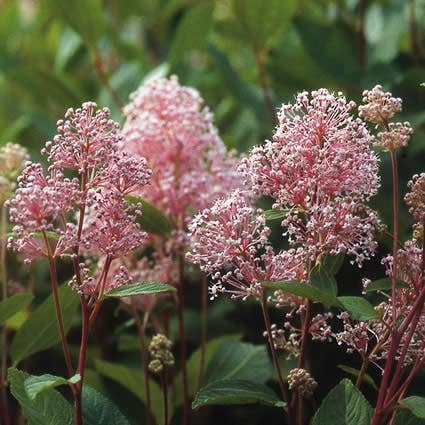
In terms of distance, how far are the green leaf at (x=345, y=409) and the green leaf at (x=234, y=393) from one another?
5 cm

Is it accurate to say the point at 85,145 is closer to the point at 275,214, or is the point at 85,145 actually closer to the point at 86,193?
the point at 86,193

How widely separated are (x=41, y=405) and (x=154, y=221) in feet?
1.21

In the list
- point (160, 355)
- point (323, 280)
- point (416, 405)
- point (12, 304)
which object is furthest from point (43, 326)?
point (416, 405)

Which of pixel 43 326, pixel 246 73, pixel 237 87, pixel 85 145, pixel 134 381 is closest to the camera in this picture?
pixel 85 145

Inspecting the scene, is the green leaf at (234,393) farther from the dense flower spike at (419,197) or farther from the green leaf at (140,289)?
the dense flower spike at (419,197)

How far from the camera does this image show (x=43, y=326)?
1.08 metres

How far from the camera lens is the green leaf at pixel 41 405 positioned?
0.86 m

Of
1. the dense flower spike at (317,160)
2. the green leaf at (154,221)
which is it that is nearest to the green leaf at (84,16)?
the green leaf at (154,221)

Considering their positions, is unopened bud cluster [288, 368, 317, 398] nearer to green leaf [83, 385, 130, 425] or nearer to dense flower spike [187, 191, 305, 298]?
dense flower spike [187, 191, 305, 298]

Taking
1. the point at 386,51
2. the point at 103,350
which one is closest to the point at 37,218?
the point at 103,350

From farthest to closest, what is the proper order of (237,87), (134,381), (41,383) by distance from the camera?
1. (237,87)
2. (134,381)
3. (41,383)

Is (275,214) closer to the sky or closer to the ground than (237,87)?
closer to the ground

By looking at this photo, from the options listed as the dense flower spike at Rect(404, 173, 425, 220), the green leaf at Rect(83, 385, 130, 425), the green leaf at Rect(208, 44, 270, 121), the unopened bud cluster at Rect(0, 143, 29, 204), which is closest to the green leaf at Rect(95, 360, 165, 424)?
the green leaf at Rect(83, 385, 130, 425)

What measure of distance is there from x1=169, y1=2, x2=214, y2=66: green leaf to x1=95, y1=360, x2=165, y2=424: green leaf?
855mm
